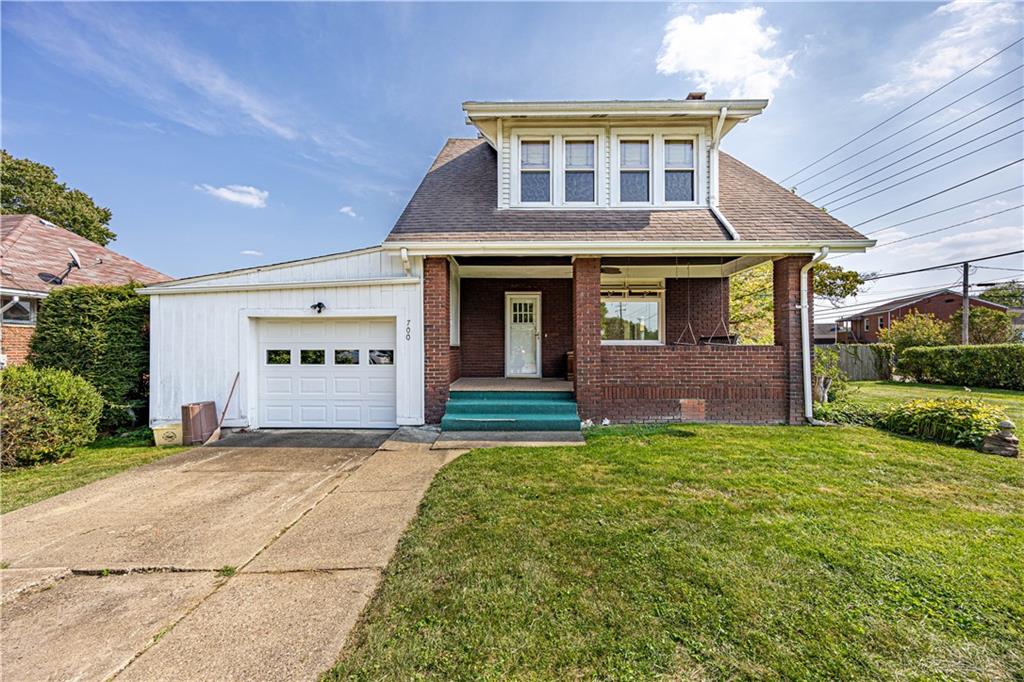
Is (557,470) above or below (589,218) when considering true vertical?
below

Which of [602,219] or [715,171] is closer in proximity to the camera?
[602,219]

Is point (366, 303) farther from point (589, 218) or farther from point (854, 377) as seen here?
point (854, 377)

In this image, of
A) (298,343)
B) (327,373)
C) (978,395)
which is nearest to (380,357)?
(327,373)

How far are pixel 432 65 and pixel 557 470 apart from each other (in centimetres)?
1126

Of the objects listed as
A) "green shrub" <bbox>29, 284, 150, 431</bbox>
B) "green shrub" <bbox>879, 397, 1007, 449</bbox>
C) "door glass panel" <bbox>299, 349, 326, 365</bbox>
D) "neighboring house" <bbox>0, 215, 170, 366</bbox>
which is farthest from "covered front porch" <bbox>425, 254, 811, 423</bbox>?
"neighboring house" <bbox>0, 215, 170, 366</bbox>

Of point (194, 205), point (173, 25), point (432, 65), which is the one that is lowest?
point (194, 205)

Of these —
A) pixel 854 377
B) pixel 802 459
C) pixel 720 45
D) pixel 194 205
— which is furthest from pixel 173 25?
pixel 854 377

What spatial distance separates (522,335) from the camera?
1021 centimetres

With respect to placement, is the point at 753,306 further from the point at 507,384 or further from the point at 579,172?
the point at 507,384

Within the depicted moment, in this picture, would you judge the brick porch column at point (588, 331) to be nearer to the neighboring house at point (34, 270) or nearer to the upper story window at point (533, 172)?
the upper story window at point (533, 172)

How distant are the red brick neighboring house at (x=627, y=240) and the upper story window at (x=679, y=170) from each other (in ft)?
0.07

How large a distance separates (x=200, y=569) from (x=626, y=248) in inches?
281

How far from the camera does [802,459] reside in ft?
17.1

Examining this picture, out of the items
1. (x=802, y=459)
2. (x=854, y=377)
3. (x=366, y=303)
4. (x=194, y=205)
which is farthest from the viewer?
(x=854, y=377)
